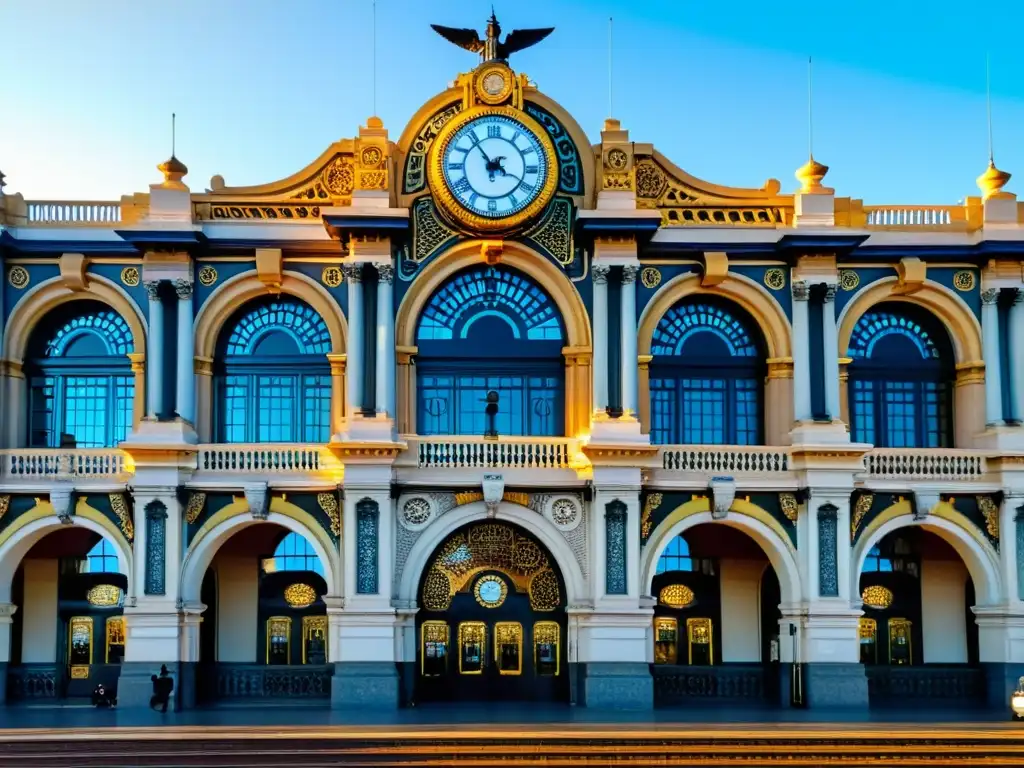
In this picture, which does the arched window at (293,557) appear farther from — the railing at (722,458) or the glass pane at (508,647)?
the railing at (722,458)

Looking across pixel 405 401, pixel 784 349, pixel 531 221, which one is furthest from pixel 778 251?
pixel 405 401

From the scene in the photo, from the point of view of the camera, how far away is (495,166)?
138ft

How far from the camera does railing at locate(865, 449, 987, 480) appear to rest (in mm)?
41750

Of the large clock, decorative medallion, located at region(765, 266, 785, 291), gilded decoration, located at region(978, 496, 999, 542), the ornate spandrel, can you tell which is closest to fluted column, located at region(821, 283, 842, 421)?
decorative medallion, located at region(765, 266, 785, 291)

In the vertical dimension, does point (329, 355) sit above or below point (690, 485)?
above

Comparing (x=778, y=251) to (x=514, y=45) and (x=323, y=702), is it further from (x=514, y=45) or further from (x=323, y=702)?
(x=323, y=702)

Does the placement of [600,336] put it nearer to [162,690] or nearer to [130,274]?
[130,274]

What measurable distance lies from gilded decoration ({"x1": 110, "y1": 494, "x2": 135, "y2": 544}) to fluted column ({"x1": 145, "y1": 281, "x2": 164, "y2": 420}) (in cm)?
233

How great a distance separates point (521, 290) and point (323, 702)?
1248 centimetres

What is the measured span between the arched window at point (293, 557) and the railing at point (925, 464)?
618 inches

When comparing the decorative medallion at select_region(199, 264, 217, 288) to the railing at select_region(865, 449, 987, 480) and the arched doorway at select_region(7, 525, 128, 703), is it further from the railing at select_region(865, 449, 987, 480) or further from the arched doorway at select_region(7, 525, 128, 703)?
the railing at select_region(865, 449, 987, 480)

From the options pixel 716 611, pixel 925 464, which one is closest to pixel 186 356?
pixel 716 611

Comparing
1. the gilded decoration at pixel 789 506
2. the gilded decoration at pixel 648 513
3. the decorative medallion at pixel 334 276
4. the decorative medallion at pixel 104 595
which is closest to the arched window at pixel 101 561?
the decorative medallion at pixel 104 595

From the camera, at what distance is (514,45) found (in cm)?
4378
